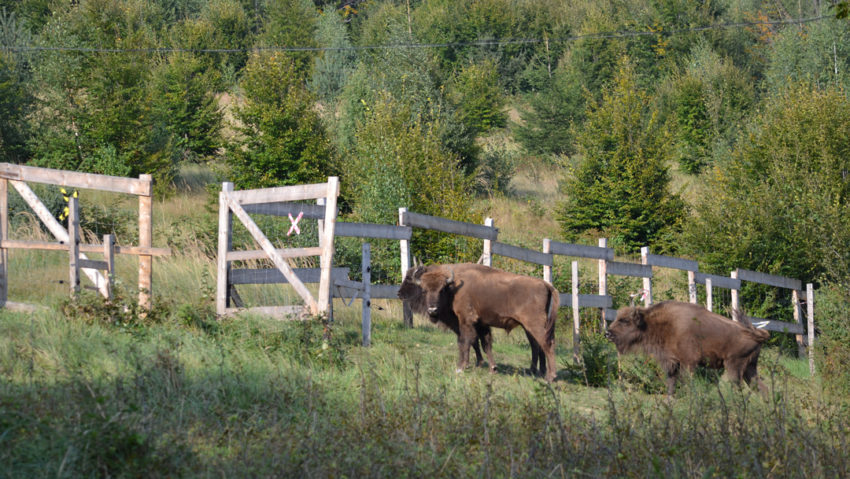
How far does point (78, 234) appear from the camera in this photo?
10.6 m

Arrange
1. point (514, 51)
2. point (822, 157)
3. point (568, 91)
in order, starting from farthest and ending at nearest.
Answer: point (514, 51), point (568, 91), point (822, 157)

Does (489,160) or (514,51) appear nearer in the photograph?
(489,160)

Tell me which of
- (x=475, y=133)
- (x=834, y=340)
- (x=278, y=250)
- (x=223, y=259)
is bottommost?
(x=834, y=340)

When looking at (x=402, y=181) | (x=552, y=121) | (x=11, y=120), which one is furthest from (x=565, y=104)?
(x=402, y=181)

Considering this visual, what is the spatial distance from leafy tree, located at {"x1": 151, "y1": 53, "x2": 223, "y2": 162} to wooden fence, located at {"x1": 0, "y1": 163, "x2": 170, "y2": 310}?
86.5 feet

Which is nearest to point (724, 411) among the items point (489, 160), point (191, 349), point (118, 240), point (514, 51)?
point (191, 349)

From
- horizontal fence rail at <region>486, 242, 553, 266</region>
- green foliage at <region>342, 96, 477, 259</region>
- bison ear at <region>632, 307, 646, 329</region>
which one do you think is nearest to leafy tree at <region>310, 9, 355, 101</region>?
green foliage at <region>342, 96, 477, 259</region>

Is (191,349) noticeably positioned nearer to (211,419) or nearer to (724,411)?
(211,419)

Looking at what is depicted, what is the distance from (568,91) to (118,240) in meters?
34.8

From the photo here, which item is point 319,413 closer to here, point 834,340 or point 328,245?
point 328,245

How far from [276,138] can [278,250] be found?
19363 millimetres

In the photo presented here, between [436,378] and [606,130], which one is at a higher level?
[606,130]

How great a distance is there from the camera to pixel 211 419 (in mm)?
7059

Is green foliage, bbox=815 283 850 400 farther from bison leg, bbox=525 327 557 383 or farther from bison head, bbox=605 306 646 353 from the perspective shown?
bison leg, bbox=525 327 557 383
